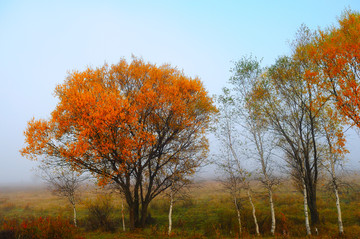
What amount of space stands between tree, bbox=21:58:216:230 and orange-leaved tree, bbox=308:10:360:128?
33.3 feet

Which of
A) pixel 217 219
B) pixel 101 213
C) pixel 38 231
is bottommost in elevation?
pixel 217 219

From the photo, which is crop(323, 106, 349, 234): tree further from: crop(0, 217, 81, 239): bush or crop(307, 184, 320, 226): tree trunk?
crop(0, 217, 81, 239): bush

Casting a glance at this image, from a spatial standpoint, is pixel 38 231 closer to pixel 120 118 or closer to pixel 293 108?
pixel 120 118

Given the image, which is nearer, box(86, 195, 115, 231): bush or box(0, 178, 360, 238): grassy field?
box(0, 178, 360, 238): grassy field

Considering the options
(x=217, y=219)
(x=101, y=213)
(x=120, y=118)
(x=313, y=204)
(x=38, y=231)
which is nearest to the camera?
(x=38, y=231)

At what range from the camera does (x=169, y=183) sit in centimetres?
2069

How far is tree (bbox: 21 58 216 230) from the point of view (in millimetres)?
14094

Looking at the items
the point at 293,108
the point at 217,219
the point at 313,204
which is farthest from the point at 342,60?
the point at 217,219

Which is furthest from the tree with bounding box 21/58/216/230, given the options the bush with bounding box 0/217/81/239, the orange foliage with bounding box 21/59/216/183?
the bush with bounding box 0/217/81/239

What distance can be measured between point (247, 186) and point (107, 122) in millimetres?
14815

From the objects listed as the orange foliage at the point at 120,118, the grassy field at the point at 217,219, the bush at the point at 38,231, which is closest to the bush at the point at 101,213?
the grassy field at the point at 217,219

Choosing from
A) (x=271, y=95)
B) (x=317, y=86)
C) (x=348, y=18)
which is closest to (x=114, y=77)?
(x=271, y=95)

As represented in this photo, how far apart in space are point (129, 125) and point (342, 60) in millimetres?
17077

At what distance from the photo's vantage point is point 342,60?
564 inches
